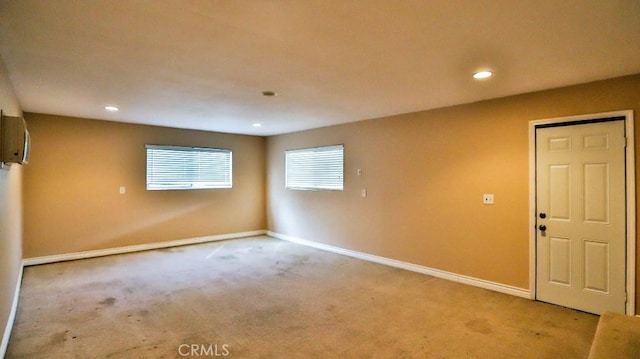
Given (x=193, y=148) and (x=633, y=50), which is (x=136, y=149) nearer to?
(x=193, y=148)

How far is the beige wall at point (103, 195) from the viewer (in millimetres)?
5020

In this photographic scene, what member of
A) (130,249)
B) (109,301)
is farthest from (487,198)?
(130,249)

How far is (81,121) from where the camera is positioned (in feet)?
17.5

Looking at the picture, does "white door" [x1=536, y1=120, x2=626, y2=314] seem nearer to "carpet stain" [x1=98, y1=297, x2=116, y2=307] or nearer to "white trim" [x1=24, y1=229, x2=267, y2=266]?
"carpet stain" [x1=98, y1=297, x2=116, y2=307]

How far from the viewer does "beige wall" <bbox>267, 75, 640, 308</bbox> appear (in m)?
3.72

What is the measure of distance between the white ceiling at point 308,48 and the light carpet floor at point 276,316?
230 cm

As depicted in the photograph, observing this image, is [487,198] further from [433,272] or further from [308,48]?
[308,48]

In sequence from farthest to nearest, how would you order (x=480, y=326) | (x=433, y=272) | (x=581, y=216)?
(x=433, y=272)
(x=581, y=216)
(x=480, y=326)

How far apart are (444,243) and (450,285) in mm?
558

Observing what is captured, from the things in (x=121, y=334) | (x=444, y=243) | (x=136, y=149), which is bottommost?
(x=121, y=334)

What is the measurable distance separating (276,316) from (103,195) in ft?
13.6

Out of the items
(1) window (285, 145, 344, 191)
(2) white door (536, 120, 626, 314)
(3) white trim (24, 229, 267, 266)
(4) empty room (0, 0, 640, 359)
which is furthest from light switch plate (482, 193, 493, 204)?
(3) white trim (24, 229, 267, 266)

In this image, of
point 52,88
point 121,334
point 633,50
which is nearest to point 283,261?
point 121,334

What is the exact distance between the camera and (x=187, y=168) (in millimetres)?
6535
